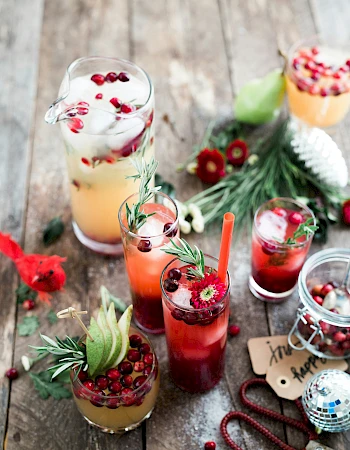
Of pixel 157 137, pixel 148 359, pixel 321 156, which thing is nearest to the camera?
pixel 148 359

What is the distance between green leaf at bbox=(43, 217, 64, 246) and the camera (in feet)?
5.38

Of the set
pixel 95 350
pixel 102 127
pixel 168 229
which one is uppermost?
pixel 102 127

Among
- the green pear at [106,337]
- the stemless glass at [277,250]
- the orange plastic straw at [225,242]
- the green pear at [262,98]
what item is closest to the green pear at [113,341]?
the green pear at [106,337]

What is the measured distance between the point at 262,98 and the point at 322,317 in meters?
0.74

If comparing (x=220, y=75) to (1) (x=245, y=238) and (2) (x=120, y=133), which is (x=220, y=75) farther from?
(2) (x=120, y=133)

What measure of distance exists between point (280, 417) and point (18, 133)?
113cm

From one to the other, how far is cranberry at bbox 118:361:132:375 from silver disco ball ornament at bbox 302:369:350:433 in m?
0.37

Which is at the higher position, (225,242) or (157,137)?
(225,242)

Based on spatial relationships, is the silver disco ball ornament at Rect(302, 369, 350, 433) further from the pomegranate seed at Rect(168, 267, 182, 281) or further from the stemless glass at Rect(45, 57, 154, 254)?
the stemless glass at Rect(45, 57, 154, 254)

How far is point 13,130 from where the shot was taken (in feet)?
6.19

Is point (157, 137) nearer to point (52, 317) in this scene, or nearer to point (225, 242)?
point (52, 317)

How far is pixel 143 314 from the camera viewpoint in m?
1.46

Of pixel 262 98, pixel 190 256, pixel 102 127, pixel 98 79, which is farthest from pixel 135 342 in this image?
pixel 262 98

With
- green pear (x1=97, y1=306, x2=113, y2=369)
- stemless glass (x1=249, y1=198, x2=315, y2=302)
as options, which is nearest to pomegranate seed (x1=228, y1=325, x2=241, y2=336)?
stemless glass (x1=249, y1=198, x2=315, y2=302)
